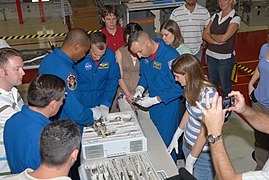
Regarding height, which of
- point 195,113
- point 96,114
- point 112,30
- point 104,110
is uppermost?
point 112,30

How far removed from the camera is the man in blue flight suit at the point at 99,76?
4059mm

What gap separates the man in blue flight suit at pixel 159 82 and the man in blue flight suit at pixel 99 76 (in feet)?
1.04

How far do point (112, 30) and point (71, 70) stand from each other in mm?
1836

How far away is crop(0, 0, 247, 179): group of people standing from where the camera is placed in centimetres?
279

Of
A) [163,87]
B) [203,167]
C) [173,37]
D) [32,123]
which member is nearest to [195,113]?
[203,167]

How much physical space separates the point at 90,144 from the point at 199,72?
3.74ft

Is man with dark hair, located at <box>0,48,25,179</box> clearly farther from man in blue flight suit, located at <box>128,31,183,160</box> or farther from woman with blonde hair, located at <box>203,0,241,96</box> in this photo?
woman with blonde hair, located at <box>203,0,241,96</box>

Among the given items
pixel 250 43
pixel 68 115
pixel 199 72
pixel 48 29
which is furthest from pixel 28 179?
pixel 48 29

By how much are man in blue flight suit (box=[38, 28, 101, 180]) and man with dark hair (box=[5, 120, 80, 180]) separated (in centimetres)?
105

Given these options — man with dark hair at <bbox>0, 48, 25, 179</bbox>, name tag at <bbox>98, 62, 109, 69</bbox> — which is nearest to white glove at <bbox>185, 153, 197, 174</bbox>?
name tag at <bbox>98, 62, 109, 69</bbox>

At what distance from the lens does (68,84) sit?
Answer: 11.1 ft

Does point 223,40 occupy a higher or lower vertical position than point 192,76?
lower

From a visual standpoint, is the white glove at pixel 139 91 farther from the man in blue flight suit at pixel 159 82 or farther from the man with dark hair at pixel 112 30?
the man with dark hair at pixel 112 30

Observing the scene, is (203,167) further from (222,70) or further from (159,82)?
(222,70)
